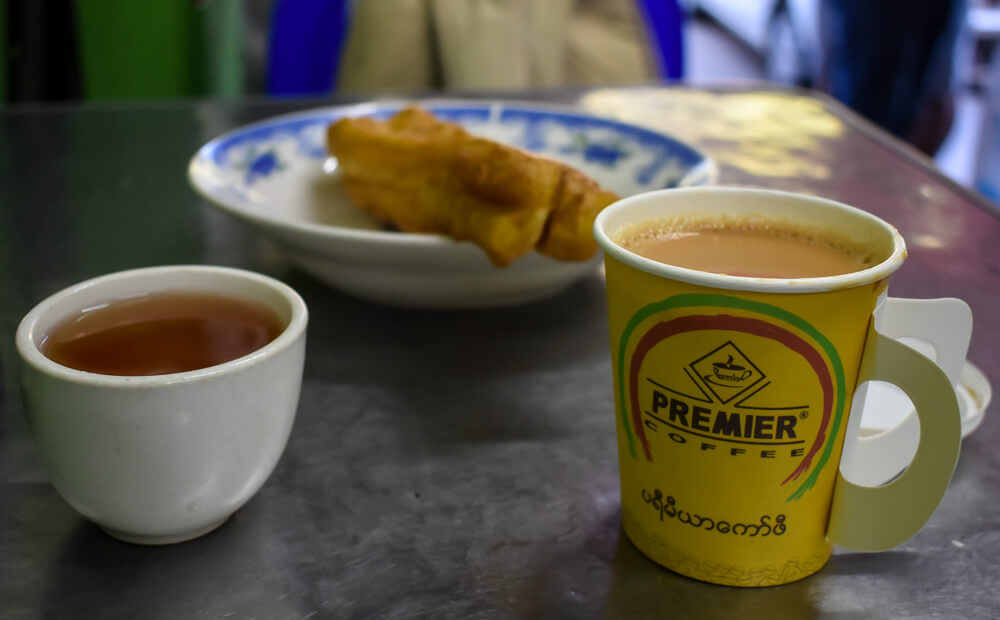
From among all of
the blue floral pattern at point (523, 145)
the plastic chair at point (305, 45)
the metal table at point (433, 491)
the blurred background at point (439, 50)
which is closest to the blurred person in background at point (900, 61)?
the blurred background at point (439, 50)

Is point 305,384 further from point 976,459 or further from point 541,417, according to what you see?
point 976,459

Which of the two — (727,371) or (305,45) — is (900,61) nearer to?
(305,45)

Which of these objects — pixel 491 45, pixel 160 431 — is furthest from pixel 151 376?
pixel 491 45

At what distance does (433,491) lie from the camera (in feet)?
1.59

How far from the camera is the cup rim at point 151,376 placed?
373 mm

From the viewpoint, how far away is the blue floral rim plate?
76 cm

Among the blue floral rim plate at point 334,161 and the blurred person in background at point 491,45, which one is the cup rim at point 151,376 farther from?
the blurred person in background at point 491,45

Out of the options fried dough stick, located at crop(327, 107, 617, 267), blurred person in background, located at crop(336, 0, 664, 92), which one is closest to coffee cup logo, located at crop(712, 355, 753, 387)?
fried dough stick, located at crop(327, 107, 617, 267)

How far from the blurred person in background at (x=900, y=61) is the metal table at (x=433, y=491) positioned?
142 cm

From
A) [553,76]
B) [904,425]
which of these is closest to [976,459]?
[904,425]

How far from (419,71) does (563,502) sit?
1419 mm

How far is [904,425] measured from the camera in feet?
1.47

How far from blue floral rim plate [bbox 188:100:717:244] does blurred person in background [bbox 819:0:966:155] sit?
5.12 feet

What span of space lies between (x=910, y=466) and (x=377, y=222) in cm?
50
